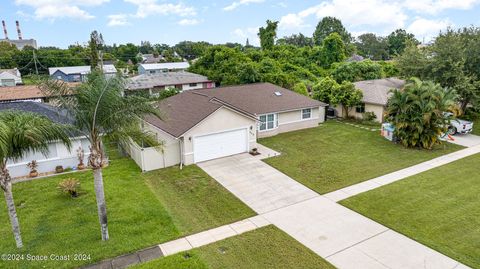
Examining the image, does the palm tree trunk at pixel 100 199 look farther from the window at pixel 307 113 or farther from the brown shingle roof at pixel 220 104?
the window at pixel 307 113

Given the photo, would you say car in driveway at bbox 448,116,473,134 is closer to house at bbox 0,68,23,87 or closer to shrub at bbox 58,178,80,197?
shrub at bbox 58,178,80,197

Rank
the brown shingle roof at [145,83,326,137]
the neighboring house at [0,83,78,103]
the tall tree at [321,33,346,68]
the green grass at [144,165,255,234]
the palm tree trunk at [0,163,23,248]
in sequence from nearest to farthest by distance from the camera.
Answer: the palm tree trunk at [0,163,23,248]
the green grass at [144,165,255,234]
the brown shingle roof at [145,83,326,137]
the neighboring house at [0,83,78,103]
the tall tree at [321,33,346,68]

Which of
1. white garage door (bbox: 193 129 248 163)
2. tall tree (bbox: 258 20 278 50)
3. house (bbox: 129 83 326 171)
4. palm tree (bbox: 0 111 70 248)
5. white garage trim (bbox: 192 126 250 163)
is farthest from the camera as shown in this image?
tall tree (bbox: 258 20 278 50)

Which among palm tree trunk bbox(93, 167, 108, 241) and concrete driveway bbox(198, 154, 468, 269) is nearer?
concrete driveway bbox(198, 154, 468, 269)

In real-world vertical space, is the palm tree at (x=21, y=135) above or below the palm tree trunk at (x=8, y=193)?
above

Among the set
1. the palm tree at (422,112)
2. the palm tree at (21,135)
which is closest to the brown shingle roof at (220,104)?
the palm tree at (422,112)

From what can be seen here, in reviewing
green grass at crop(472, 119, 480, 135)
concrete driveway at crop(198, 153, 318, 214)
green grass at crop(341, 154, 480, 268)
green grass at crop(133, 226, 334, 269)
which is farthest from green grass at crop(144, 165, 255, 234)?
green grass at crop(472, 119, 480, 135)

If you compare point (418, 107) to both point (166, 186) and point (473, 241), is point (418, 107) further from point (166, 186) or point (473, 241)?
point (166, 186)

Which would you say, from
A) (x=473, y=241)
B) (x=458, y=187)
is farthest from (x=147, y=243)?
(x=458, y=187)
